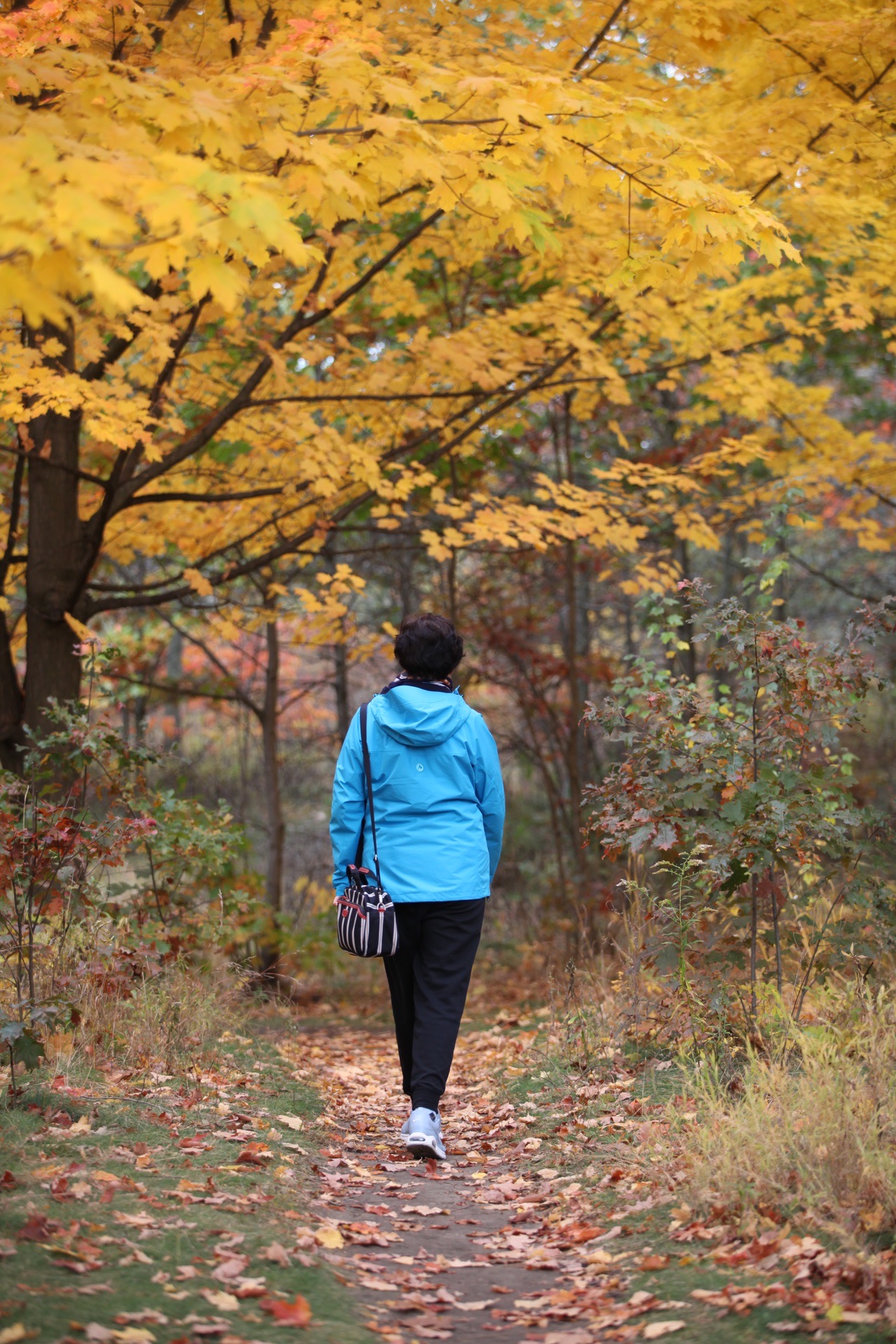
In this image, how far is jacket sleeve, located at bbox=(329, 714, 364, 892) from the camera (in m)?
4.06

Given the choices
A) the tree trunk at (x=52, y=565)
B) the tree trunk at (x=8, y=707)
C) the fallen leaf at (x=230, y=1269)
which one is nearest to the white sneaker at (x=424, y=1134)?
the fallen leaf at (x=230, y=1269)

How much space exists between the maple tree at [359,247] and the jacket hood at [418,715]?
157 centimetres

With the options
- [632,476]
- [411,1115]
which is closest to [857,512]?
[632,476]

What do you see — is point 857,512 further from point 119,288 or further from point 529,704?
point 119,288

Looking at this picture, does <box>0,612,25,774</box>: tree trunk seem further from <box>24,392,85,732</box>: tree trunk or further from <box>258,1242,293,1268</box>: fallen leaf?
<box>258,1242,293,1268</box>: fallen leaf

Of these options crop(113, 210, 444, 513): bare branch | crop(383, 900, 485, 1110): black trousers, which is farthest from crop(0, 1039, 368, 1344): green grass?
crop(113, 210, 444, 513): bare branch

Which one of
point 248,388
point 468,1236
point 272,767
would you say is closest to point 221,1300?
point 468,1236

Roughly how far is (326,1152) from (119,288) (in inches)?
123

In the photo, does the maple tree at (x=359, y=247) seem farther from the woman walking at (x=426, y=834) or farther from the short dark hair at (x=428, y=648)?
the woman walking at (x=426, y=834)

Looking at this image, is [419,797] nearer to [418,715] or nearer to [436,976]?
[418,715]

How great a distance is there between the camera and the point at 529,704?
33.9 ft

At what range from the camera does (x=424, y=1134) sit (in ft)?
12.8

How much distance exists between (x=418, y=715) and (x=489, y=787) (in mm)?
444

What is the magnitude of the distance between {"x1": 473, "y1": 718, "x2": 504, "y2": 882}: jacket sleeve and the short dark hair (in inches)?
10.4
